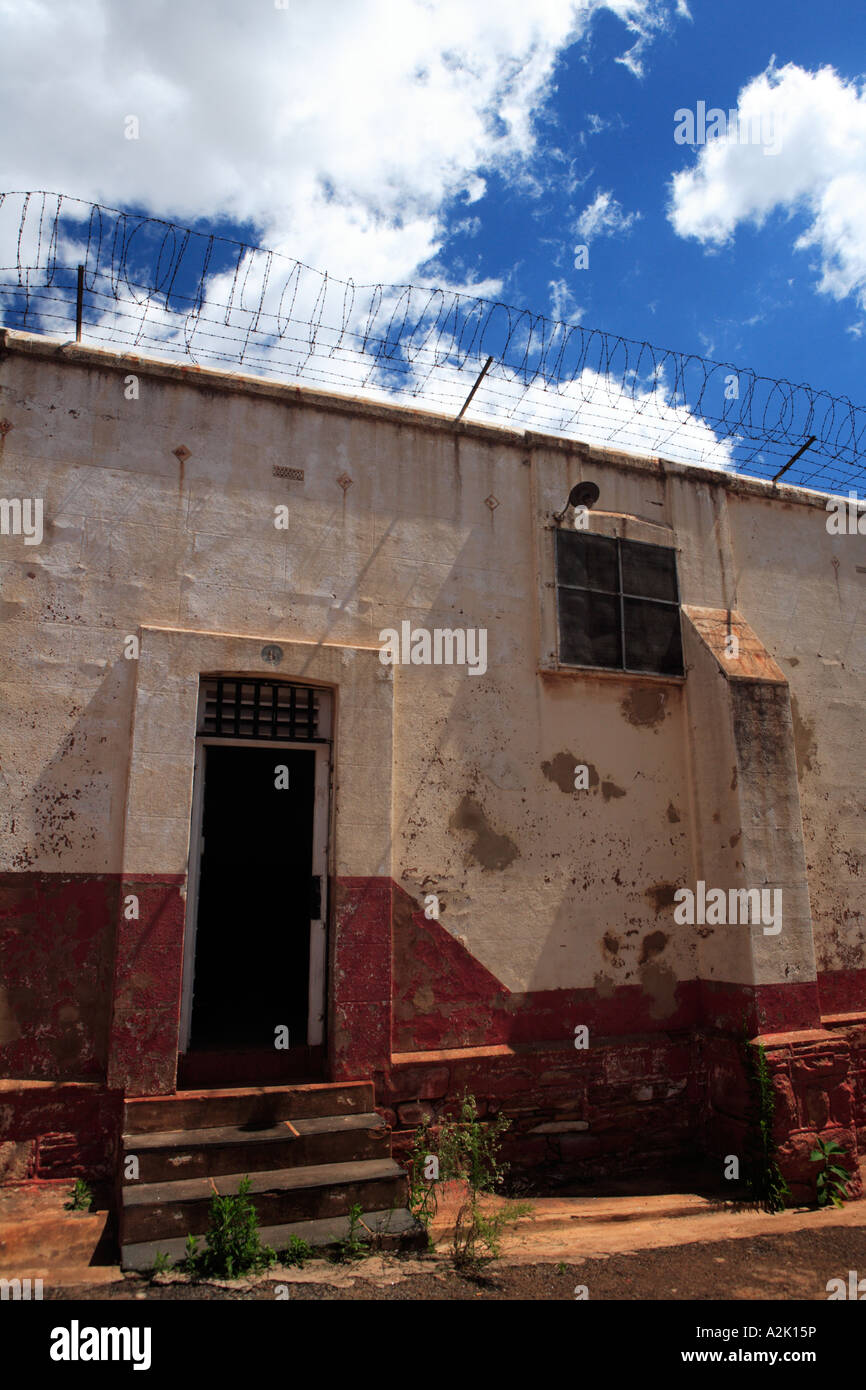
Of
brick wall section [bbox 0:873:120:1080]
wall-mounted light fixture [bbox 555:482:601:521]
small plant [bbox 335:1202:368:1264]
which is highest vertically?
wall-mounted light fixture [bbox 555:482:601:521]

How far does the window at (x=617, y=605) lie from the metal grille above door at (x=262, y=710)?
7.18 ft

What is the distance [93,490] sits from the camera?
6.17 meters

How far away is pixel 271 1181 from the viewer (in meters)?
4.85

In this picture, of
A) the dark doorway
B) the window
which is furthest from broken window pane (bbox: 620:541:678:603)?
the dark doorway

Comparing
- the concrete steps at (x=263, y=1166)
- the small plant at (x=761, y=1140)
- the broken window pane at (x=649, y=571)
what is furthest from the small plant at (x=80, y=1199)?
the broken window pane at (x=649, y=571)

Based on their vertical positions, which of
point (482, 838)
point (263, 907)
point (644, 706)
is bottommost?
point (263, 907)

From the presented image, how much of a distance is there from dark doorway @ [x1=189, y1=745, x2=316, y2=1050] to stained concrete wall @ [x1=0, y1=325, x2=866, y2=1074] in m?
0.72

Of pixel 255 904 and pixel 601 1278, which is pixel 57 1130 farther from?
pixel 601 1278

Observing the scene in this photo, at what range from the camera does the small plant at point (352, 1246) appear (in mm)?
4586

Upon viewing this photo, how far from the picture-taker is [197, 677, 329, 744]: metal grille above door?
623 centimetres

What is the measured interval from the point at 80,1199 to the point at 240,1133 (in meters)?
1.00

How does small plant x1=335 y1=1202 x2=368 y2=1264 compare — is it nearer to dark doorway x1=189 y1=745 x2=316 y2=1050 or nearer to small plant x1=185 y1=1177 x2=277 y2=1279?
small plant x1=185 y1=1177 x2=277 y2=1279

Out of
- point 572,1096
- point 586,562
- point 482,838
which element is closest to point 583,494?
point 586,562
